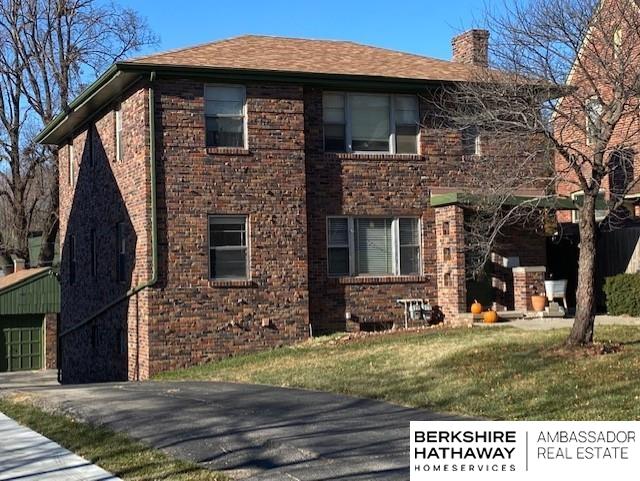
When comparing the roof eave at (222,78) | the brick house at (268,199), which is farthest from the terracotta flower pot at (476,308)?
the roof eave at (222,78)

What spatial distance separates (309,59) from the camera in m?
21.8

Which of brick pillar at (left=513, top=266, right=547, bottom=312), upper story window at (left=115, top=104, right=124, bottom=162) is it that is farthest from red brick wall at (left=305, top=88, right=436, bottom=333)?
upper story window at (left=115, top=104, right=124, bottom=162)

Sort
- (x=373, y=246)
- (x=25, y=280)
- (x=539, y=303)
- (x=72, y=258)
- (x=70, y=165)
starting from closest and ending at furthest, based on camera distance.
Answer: (x=539, y=303) → (x=373, y=246) → (x=72, y=258) → (x=70, y=165) → (x=25, y=280)

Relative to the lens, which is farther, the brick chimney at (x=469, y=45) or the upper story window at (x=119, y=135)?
the brick chimney at (x=469, y=45)

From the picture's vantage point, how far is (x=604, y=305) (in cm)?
2191

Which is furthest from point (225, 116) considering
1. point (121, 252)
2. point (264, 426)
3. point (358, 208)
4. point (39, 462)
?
point (39, 462)

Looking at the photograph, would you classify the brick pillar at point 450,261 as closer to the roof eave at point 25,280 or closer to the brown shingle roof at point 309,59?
the brown shingle roof at point 309,59

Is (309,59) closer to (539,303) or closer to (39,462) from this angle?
(539,303)

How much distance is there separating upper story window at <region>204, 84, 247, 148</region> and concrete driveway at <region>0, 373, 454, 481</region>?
6.83m

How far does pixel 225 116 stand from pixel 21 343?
16338 millimetres

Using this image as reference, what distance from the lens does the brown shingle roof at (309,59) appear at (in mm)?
20188

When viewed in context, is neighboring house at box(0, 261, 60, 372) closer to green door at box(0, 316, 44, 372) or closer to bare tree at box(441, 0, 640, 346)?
green door at box(0, 316, 44, 372)

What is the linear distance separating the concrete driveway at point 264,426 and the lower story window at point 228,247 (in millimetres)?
5306

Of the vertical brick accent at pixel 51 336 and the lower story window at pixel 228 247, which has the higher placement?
the lower story window at pixel 228 247
